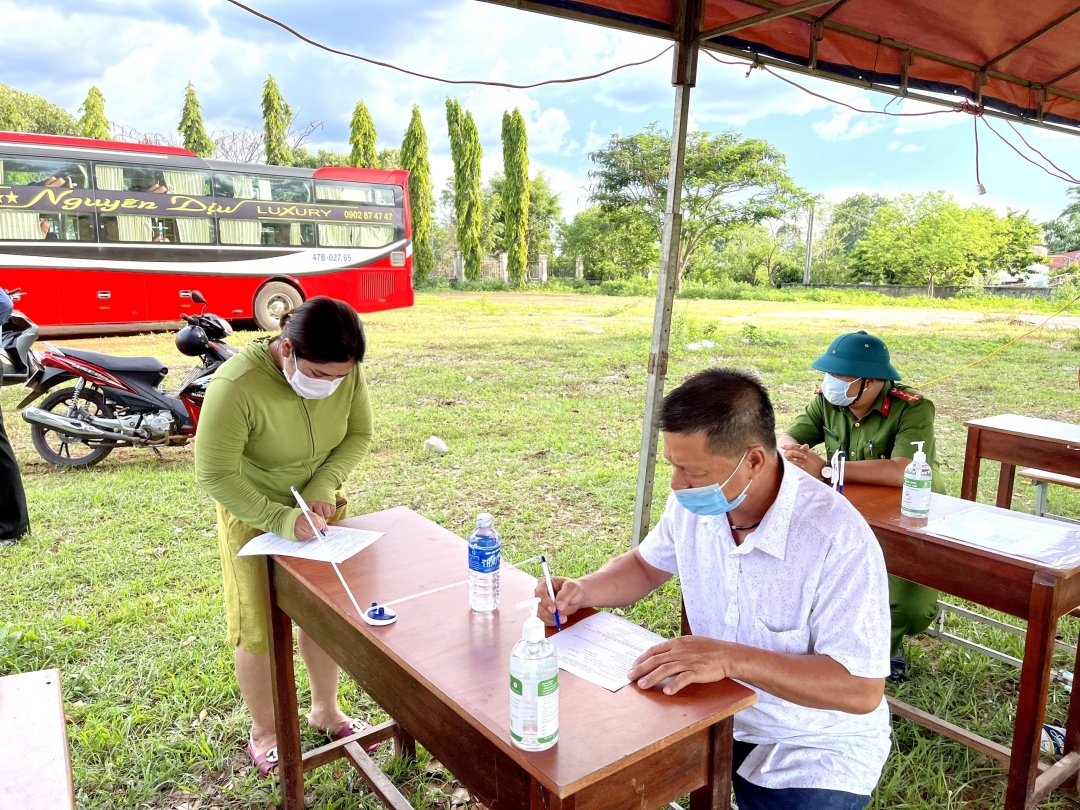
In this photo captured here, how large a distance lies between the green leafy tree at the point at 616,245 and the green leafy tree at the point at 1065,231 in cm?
1125

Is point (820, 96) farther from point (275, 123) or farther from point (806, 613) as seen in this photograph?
point (275, 123)

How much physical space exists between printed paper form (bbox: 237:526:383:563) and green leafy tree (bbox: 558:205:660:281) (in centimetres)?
1915

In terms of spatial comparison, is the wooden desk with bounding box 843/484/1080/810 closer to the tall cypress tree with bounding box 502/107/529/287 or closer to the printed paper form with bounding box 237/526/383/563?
the printed paper form with bounding box 237/526/383/563

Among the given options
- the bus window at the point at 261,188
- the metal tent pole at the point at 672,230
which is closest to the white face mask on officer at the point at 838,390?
the metal tent pole at the point at 672,230

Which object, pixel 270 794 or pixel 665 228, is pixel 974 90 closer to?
pixel 665 228

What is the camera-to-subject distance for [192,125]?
18.2 metres

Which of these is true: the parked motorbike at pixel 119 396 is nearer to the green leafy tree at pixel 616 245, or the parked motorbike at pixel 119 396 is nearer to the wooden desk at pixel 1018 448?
the wooden desk at pixel 1018 448

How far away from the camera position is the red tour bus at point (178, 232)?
9.22m

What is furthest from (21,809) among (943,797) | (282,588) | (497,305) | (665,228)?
(497,305)

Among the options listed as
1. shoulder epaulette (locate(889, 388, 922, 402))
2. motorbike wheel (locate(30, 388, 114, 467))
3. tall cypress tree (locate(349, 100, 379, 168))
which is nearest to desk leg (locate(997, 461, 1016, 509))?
shoulder epaulette (locate(889, 388, 922, 402))

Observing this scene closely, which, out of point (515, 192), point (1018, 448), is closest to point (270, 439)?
point (1018, 448)

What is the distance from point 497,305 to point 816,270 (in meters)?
12.6

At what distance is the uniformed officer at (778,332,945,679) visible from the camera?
2.69 meters

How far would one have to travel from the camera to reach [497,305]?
16.6 meters
